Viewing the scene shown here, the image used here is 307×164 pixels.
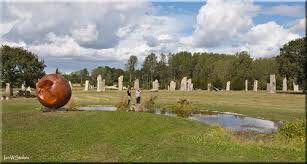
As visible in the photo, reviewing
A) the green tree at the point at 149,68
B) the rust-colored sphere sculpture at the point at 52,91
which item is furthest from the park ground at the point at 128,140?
the green tree at the point at 149,68

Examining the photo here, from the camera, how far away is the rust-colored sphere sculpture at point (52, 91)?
105 ft

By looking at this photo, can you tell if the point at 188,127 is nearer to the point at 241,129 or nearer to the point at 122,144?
the point at 241,129

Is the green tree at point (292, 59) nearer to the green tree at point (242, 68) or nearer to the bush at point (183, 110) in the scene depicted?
the green tree at point (242, 68)

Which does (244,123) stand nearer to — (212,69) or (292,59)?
(292,59)

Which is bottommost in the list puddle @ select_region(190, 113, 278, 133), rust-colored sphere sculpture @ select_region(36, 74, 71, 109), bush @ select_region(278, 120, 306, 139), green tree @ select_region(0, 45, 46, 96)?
puddle @ select_region(190, 113, 278, 133)

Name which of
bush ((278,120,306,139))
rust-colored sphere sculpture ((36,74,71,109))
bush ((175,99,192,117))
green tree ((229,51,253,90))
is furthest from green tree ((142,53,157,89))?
bush ((278,120,306,139))

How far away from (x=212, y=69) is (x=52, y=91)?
10792cm

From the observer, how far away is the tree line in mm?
70538

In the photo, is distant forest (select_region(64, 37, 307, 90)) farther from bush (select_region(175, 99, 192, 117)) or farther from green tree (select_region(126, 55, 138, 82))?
bush (select_region(175, 99, 192, 117))

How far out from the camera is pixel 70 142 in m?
22.1

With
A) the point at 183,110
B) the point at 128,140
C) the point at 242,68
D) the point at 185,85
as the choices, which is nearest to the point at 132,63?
the point at 242,68

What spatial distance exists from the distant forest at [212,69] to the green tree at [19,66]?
30.8 metres

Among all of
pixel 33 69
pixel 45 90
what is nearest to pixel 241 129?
pixel 45 90

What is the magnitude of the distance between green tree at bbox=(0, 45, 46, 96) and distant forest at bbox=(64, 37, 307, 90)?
1211 inches
